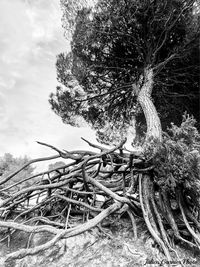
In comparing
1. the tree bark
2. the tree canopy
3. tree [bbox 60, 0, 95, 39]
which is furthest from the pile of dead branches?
tree [bbox 60, 0, 95, 39]

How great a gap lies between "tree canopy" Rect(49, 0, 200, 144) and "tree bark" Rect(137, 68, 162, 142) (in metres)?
0.35

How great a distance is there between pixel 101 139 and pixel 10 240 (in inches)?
146

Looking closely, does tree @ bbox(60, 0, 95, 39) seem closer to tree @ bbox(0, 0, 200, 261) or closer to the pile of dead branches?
tree @ bbox(0, 0, 200, 261)

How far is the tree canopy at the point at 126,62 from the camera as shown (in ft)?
10.9

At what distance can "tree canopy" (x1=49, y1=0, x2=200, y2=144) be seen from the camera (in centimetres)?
333

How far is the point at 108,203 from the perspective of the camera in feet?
8.25

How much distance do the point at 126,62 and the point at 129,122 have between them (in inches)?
73.2

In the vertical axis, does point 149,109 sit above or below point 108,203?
above

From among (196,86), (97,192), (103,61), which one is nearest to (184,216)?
(97,192)

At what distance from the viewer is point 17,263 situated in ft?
5.21

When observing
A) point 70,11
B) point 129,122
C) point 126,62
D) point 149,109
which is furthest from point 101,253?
point 70,11

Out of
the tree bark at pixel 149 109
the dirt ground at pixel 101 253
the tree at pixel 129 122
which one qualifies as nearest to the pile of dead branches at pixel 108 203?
the tree at pixel 129 122

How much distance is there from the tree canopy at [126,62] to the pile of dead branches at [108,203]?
2383 mm

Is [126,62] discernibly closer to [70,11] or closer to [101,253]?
[70,11]
